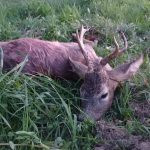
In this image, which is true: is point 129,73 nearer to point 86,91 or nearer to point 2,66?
point 86,91

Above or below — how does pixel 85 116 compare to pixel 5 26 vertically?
below

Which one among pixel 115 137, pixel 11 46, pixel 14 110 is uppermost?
pixel 11 46

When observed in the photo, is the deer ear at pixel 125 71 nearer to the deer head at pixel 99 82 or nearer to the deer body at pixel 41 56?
the deer head at pixel 99 82

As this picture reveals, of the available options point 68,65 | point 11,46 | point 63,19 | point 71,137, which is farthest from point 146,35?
point 71,137

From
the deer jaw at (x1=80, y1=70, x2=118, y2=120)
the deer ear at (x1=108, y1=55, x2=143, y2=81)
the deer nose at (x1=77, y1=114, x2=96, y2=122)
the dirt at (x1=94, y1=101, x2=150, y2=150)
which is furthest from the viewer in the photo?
the deer ear at (x1=108, y1=55, x2=143, y2=81)

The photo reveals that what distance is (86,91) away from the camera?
255 inches

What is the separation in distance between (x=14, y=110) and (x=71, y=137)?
69 centimetres

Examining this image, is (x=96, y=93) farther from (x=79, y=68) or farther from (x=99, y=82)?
(x=79, y=68)

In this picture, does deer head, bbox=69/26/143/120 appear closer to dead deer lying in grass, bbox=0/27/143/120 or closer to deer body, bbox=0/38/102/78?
dead deer lying in grass, bbox=0/27/143/120

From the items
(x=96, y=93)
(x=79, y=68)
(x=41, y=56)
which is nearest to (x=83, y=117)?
(x=96, y=93)

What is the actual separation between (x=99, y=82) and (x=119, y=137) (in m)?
0.84

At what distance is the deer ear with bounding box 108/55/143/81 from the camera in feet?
22.0

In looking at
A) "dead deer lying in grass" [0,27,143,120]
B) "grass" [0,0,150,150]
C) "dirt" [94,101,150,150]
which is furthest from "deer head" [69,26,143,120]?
"dirt" [94,101,150,150]

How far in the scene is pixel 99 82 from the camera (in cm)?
649
